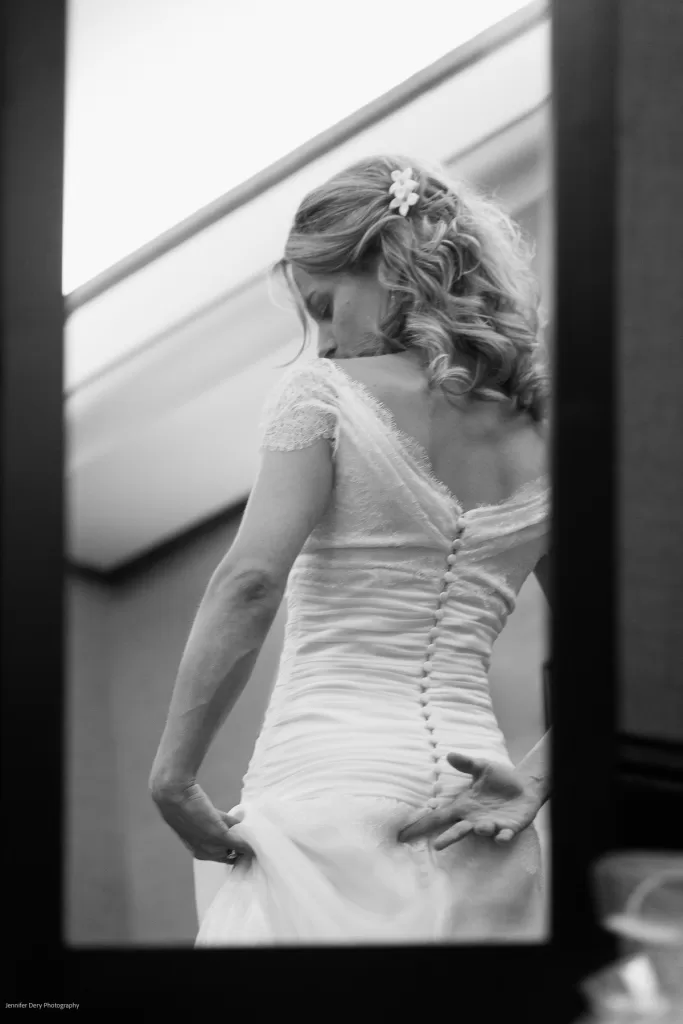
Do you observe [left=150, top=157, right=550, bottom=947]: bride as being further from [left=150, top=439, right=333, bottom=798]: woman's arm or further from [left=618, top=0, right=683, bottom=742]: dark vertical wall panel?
[left=618, top=0, right=683, bottom=742]: dark vertical wall panel

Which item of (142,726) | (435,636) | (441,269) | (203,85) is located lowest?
(142,726)

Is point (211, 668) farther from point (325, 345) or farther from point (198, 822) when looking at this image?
point (325, 345)

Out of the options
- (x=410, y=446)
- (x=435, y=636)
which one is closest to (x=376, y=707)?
(x=435, y=636)

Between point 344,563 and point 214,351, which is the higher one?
point 214,351

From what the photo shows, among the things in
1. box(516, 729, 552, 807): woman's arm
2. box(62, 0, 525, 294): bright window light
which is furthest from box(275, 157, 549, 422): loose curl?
box(516, 729, 552, 807): woman's arm

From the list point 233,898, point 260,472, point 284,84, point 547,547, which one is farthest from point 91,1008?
point 284,84

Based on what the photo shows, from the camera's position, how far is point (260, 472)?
5.93 ft

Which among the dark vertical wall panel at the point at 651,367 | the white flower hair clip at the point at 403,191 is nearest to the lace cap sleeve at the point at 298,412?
the white flower hair clip at the point at 403,191

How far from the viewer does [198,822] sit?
176 cm

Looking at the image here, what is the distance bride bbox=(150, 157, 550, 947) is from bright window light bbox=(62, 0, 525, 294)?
0.13m

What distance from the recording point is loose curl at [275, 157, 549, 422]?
1.85 m

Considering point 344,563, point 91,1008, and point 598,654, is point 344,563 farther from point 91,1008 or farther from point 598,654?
point 91,1008

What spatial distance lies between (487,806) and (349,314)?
74 cm

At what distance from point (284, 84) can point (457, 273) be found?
1.22 feet
